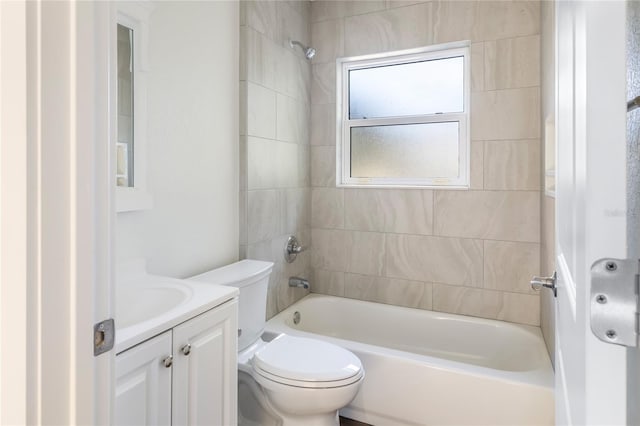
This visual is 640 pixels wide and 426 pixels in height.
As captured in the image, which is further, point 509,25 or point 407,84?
point 407,84

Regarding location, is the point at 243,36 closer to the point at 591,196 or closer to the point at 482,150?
the point at 482,150

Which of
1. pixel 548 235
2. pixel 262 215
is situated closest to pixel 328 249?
pixel 262 215

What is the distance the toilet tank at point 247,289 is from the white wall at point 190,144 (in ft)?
0.51

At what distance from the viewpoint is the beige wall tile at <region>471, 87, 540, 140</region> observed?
221cm

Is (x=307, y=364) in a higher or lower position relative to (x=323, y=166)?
lower

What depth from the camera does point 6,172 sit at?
1.77ft

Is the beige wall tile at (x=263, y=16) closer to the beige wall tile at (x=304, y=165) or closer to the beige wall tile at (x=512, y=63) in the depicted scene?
the beige wall tile at (x=304, y=165)

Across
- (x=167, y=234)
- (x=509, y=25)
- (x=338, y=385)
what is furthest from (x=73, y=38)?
(x=509, y=25)

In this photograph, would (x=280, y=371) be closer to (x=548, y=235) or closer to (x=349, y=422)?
(x=349, y=422)

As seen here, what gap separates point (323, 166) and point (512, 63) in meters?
1.35

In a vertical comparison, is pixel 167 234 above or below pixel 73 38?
below

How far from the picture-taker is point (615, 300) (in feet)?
1.34

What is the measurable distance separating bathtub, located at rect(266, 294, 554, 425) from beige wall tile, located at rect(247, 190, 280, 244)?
0.55 meters

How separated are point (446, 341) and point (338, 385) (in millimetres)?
1171
